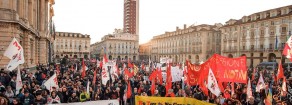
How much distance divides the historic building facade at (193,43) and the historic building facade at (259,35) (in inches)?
273

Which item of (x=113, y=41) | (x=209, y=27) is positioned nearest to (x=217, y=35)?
(x=209, y=27)

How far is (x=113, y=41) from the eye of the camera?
108938mm

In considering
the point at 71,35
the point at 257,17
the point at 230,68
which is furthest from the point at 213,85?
the point at 71,35

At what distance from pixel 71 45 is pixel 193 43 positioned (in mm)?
52472

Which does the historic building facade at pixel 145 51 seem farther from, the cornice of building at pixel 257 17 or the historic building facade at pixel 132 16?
the cornice of building at pixel 257 17

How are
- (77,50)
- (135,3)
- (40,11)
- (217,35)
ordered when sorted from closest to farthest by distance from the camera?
(40,11)
(217,35)
(77,50)
(135,3)

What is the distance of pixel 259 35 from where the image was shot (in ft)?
184

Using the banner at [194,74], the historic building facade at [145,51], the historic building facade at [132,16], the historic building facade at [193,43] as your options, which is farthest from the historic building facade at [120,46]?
the banner at [194,74]

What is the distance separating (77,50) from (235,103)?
101 metres

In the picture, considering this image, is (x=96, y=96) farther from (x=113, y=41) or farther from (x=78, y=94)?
(x=113, y=41)

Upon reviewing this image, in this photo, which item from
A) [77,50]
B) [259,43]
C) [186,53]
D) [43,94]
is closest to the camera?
[43,94]

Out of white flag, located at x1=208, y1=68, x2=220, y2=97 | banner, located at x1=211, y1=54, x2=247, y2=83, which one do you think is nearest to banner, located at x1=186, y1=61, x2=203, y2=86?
banner, located at x1=211, y1=54, x2=247, y2=83

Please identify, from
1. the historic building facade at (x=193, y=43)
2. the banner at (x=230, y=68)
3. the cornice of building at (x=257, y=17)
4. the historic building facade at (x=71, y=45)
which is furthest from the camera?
the historic building facade at (x=71, y=45)

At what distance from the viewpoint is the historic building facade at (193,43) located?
74.8 meters
